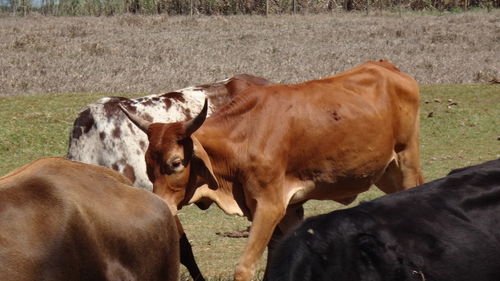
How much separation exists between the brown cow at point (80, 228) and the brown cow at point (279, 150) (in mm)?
2366

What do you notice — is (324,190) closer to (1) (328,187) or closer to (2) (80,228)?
(1) (328,187)

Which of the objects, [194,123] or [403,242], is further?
[194,123]

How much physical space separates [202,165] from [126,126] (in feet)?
5.97

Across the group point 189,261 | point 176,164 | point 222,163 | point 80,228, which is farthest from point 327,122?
point 80,228

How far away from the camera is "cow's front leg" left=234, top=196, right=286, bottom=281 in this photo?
7.61 meters

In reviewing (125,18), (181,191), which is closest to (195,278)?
(181,191)

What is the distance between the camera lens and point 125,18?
111 ft

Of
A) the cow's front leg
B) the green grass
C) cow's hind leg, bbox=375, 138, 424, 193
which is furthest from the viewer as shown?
the green grass

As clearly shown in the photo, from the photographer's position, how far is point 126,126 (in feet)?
30.8

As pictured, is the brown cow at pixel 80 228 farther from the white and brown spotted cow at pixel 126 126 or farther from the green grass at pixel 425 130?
the green grass at pixel 425 130

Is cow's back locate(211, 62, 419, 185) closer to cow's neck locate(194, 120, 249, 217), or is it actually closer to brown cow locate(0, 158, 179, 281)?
cow's neck locate(194, 120, 249, 217)

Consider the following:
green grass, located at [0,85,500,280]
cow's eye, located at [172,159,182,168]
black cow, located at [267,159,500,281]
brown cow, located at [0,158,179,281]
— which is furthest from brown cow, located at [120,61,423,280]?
black cow, located at [267,159,500,281]

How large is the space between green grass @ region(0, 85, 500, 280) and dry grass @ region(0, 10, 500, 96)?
1.78 meters

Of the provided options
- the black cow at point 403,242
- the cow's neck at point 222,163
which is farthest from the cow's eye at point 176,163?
the black cow at point 403,242
